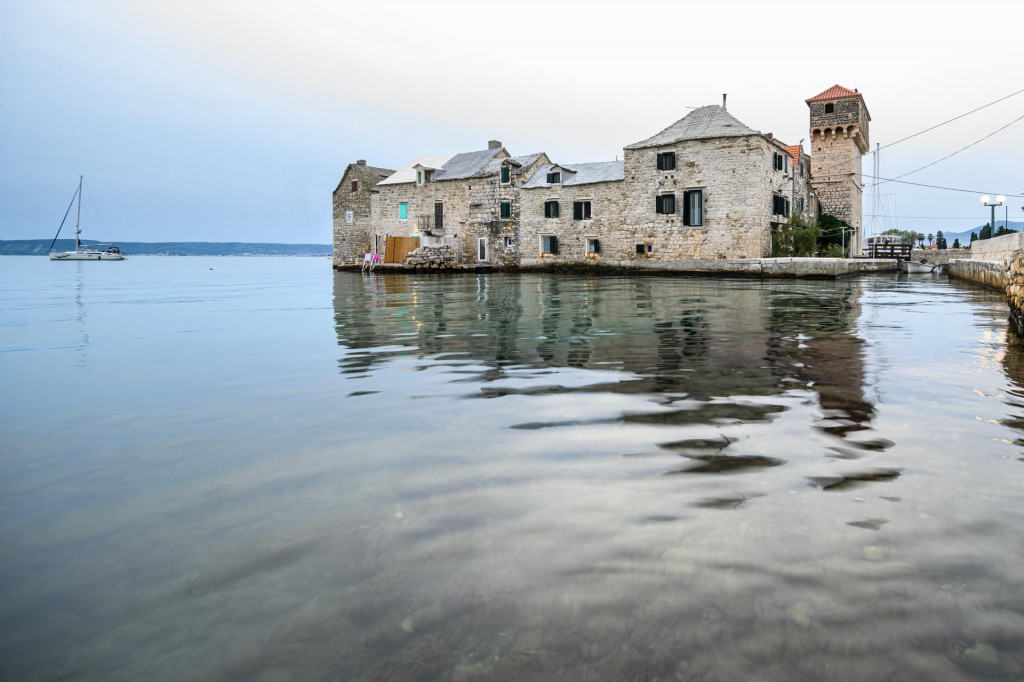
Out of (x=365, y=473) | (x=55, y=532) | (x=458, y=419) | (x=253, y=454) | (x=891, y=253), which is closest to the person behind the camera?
(x=55, y=532)

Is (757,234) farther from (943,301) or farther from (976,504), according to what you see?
(976,504)

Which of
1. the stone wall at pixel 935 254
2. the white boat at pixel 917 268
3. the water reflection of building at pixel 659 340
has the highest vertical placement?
the stone wall at pixel 935 254

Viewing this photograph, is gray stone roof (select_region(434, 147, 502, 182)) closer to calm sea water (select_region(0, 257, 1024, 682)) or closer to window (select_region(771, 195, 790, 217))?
window (select_region(771, 195, 790, 217))

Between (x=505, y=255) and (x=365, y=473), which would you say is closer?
(x=365, y=473)

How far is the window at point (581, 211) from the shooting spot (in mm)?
40156

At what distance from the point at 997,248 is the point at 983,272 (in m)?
0.96

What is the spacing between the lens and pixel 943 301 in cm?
1638

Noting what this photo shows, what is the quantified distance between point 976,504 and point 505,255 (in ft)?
138

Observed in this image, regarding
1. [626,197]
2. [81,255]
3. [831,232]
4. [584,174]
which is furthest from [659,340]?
[81,255]

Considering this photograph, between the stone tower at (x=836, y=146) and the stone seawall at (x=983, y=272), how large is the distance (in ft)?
49.5

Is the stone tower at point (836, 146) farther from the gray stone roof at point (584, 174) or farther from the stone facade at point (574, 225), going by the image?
the stone facade at point (574, 225)

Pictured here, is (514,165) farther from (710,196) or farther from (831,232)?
(831,232)

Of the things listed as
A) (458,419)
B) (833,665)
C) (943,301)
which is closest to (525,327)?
(458,419)

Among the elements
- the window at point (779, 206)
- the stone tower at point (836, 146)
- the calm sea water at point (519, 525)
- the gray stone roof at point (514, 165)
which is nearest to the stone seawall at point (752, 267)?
the window at point (779, 206)
